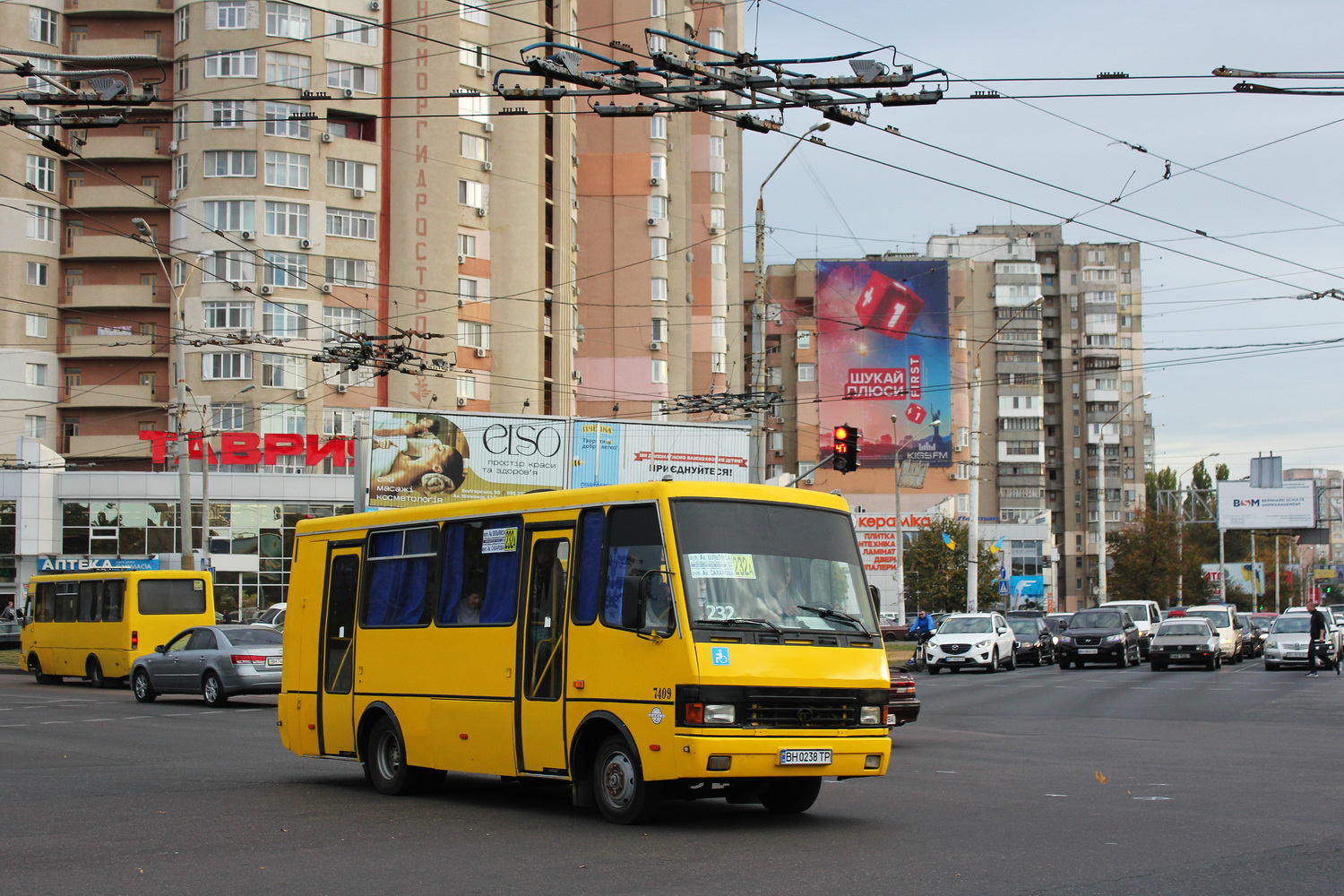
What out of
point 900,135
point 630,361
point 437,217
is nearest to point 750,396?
point 900,135

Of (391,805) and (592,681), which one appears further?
(391,805)

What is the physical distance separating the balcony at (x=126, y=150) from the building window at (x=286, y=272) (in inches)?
371

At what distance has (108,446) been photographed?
70938 mm

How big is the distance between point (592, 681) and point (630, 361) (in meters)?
70.4

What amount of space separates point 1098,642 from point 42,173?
53.1m

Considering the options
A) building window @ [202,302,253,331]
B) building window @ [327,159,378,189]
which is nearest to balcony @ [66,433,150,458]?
building window @ [202,302,253,331]

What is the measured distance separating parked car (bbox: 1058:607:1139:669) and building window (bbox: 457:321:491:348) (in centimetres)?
3406

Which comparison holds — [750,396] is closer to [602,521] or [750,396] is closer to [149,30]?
[602,521]

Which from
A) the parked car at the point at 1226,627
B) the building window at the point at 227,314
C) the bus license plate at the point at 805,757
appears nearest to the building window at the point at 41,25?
the building window at the point at 227,314

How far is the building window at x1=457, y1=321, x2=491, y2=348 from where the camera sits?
69938 mm

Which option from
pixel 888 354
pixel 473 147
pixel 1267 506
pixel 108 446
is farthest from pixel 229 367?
pixel 1267 506

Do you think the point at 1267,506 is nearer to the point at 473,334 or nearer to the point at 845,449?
the point at 473,334

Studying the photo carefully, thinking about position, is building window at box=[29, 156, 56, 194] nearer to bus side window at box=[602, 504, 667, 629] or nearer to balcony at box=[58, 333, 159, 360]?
balcony at box=[58, 333, 159, 360]

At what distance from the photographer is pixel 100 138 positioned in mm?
71625
